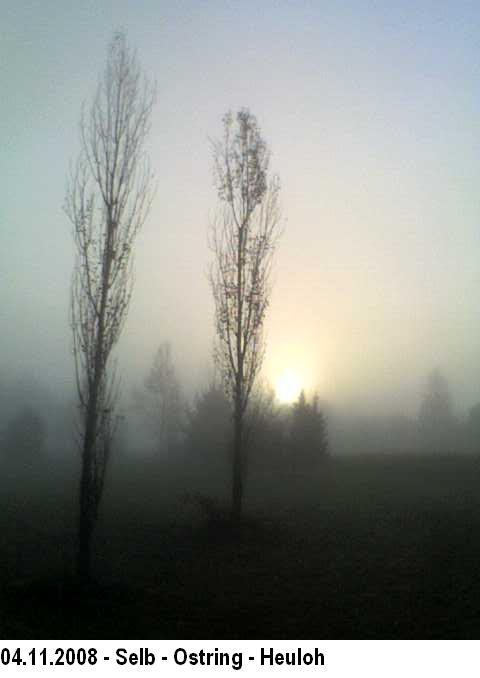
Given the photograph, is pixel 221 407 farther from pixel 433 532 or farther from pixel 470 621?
pixel 470 621

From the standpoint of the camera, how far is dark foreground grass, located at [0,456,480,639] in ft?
24.8

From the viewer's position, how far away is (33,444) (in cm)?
5100

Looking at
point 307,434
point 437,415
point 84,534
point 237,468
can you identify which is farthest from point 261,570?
point 437,415

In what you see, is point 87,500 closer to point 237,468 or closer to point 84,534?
point 84,534

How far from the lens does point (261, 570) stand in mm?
11242

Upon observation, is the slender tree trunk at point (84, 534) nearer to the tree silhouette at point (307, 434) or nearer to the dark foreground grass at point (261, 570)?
the dark foreground grass at point (261, 570)

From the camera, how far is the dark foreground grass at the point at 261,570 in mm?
7574

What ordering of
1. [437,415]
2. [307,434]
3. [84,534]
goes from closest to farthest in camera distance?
[84,534] < [307,434] < [437,415]

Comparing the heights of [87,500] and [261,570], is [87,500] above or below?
above

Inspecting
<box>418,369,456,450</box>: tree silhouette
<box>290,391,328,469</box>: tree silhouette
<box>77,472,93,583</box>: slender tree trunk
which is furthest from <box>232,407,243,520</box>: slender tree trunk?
<box>418,369,456,450</box>: tree silhouette

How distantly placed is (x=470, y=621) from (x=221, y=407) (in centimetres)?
3395

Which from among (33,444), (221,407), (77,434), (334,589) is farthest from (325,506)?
(33,444)

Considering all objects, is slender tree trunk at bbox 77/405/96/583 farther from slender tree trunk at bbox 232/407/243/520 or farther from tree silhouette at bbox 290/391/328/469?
tree silhouette at bbox 290/391/328/469

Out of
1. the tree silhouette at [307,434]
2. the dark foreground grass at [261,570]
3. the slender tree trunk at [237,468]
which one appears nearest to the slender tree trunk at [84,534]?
the dark foreground grass at [261,570]
